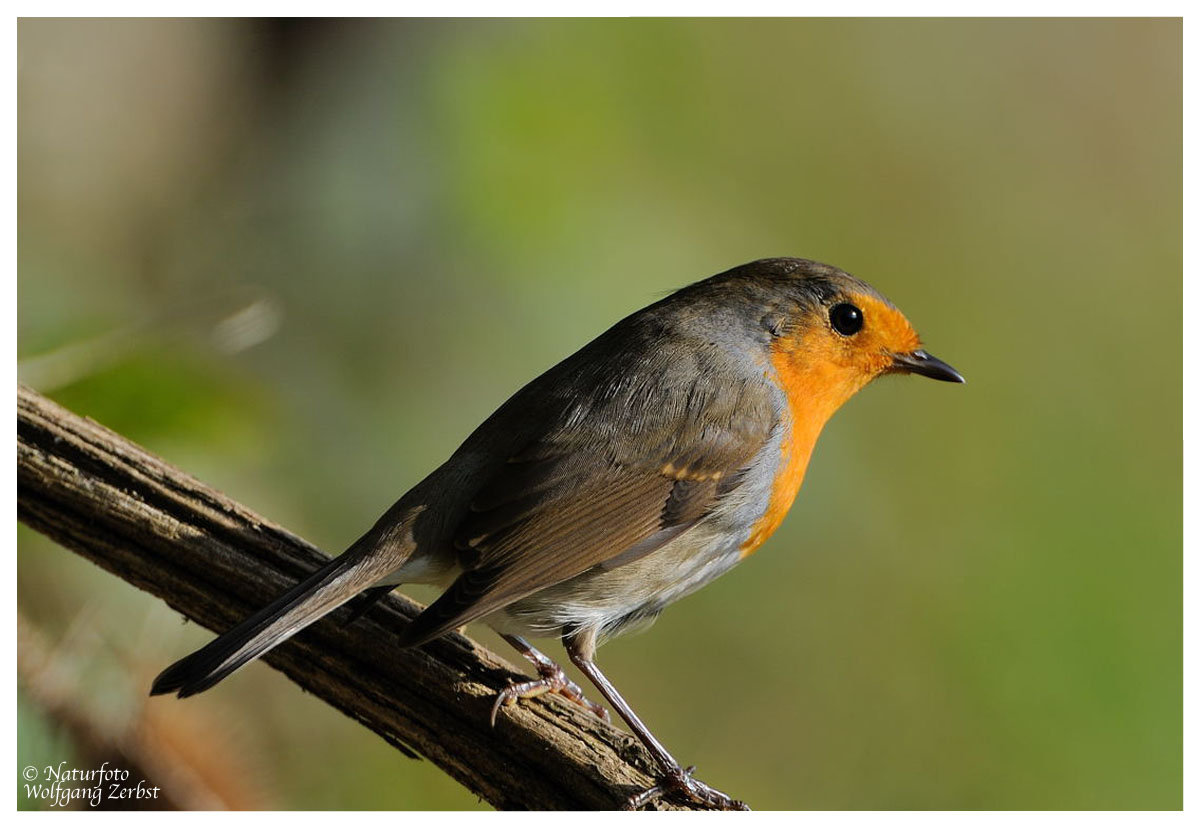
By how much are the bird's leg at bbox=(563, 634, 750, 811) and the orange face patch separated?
46 cm

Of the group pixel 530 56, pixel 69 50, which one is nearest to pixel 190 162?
pixel 69 50

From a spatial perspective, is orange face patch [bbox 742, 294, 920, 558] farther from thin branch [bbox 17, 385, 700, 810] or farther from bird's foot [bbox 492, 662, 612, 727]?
thin branch [bbox 17, 385, 700, 810]

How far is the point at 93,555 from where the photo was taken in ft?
8.75

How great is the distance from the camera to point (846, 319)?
2861 mm

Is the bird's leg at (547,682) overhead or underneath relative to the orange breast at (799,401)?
underneath

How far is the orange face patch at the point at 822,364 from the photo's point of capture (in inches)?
109

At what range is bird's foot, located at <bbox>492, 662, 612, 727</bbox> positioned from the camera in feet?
7.97

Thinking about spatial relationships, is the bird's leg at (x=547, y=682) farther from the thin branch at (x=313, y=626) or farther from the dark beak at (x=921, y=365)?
the dark beak at (x=921, y=365)

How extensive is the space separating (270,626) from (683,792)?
857 mm

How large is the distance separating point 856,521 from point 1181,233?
1185 mm

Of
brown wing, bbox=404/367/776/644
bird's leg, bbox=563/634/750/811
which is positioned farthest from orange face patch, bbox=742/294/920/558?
bird's leg, bbox=563/634/750/811

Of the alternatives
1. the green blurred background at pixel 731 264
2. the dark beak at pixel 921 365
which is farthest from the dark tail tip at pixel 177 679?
the dark beak at pixel 921 365

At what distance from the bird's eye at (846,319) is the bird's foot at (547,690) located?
999 millimetres

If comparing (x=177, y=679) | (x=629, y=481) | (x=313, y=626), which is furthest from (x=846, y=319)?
(x=177, y=679)
